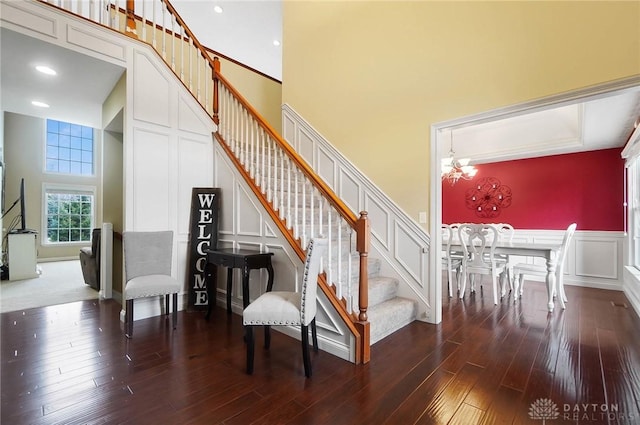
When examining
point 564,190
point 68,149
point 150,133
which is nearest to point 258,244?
point 150,133

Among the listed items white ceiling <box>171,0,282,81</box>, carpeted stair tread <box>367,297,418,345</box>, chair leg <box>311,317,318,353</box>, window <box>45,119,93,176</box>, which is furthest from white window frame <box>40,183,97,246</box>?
carpeted stair tread <box>367,297,418,345</box>

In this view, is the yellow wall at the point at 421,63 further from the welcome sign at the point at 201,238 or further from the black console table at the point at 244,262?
the welcome sign at the point at 201,238

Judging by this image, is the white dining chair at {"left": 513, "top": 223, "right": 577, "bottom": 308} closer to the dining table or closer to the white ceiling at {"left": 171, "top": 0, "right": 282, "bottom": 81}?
the dining table

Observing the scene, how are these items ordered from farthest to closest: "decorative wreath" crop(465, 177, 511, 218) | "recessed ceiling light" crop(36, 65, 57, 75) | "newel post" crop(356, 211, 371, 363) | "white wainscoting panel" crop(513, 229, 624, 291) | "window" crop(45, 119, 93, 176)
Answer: "window" crop(45, 119, 93, 176)
"decorative wreath" crop(465, 177, 511, 218)
"white wainscoting panel" crop(513, 229, 624, 291)
"recessed ceiling light" crop(36, 65, 57, 75)
"newel post" crop(356, 211, 371, 363)

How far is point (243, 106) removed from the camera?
145 inches

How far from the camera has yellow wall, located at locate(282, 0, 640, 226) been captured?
2.38 metres

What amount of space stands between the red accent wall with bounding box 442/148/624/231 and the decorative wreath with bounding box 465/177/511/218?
10cm

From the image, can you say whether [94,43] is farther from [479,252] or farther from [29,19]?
[479,252]

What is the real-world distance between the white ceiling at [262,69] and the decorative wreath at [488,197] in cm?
64

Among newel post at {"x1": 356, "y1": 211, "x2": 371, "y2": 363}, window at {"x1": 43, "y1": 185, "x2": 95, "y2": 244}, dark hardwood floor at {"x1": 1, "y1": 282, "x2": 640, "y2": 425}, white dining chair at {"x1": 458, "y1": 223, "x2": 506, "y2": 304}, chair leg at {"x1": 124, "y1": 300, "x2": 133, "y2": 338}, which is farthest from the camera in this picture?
window at {"x1": 43, "y1": 185, "x2": 95, "y2": 244}

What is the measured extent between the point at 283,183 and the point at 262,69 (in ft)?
18.6

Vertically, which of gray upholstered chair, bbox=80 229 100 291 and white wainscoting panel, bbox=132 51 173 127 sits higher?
white wainscoting panel, bbox=132 51 173 127

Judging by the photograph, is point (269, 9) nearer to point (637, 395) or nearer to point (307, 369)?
point (307, 369)

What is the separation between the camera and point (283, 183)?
3.34 metres
